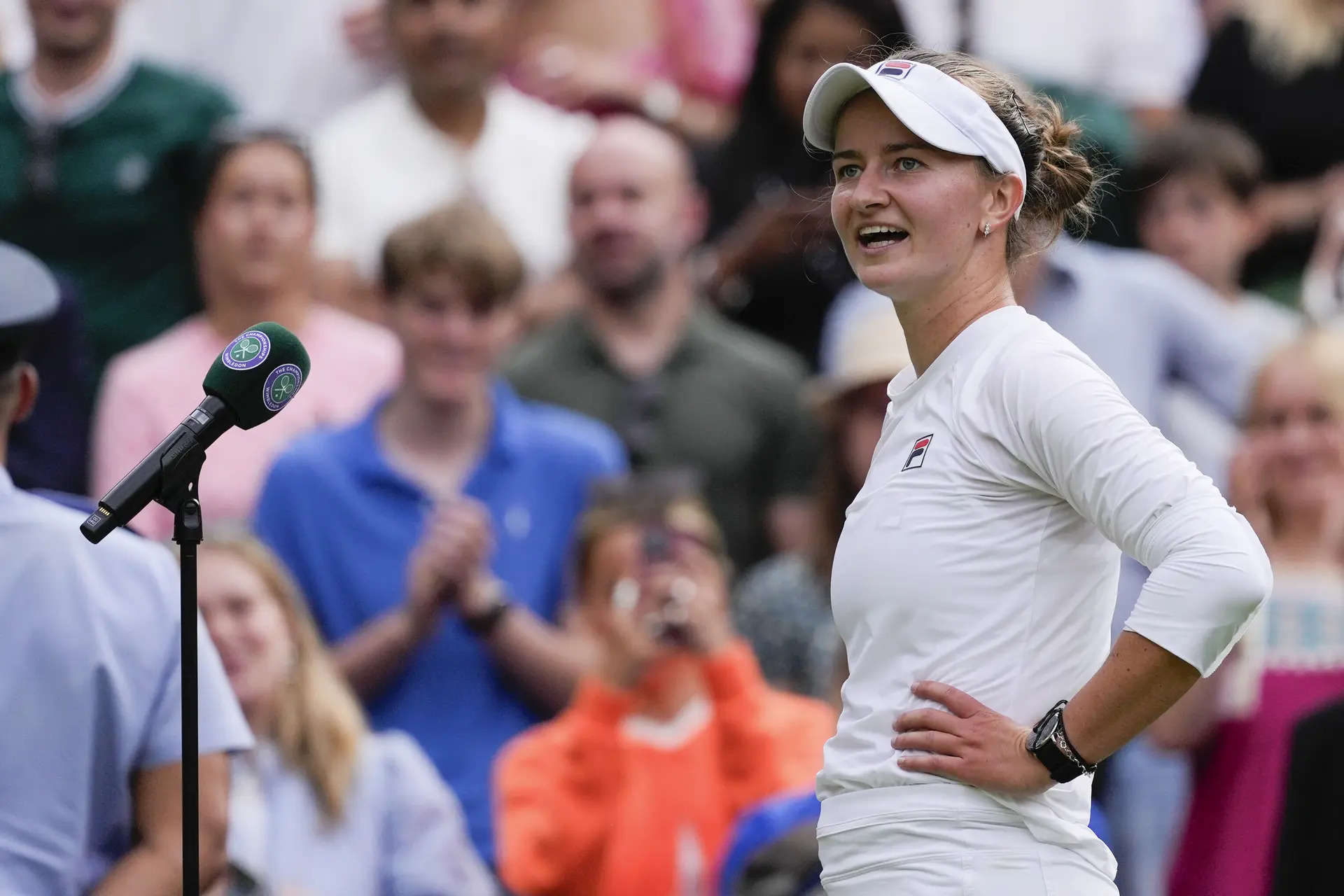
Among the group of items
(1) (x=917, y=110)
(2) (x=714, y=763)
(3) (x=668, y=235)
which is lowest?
(2) (x=714, y=763)

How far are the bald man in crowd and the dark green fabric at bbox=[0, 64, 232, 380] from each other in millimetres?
1170

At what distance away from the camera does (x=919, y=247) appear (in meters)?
3.10

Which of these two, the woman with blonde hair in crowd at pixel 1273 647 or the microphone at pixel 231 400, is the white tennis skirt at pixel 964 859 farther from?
the woman with blonde hair in crowd at pixel 1273 647

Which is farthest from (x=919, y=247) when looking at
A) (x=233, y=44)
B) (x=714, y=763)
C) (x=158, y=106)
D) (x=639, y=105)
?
(x=233, y=44)

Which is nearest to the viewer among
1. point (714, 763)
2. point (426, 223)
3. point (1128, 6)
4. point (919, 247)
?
point (919, 247)

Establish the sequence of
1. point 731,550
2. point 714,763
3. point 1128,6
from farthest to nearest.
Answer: point 1128,6 → point 731,550 → point 714,763

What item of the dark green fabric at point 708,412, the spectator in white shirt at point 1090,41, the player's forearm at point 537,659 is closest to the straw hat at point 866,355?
the dark green fabric at point 708,412

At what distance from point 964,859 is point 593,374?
4045 millimetres

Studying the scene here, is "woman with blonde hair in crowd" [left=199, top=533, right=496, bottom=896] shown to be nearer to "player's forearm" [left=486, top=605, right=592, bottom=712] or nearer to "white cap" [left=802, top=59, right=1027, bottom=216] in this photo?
"player's forearm" [left=486, top=605, right=592, bottom=712]

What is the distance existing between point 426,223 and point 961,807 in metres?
3.59

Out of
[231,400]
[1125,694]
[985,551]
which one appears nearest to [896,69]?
[985,551]

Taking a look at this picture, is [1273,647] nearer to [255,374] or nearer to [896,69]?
[896,69]

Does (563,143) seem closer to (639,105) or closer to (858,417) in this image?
(639,105)

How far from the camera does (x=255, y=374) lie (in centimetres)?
326
